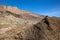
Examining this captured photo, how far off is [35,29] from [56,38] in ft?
3.12

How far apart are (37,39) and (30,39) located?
282 mm

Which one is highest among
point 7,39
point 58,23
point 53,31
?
point 58,23

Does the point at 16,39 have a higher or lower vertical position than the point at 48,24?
lower

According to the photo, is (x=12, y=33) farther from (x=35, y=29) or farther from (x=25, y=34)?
(x=35, y=29)

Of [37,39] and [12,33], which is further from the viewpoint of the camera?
[12,33]

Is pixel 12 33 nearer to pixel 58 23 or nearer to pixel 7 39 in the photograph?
pixel 7 39

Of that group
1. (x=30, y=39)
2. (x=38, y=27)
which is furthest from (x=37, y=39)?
(x=38, y=27)

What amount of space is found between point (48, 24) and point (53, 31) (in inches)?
15.5

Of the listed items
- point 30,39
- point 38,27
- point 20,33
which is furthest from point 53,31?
point 20,33

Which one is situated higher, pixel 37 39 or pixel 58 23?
pixel 58 23

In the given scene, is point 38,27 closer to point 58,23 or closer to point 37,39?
point 37,39

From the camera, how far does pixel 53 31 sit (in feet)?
16.5

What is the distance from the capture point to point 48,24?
522 cm

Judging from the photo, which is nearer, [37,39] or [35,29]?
[37,39]
